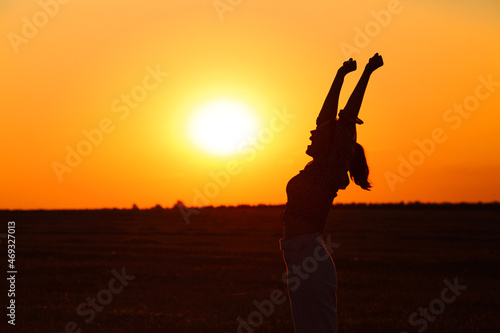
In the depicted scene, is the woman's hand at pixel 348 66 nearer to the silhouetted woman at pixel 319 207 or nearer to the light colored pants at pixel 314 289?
the silhouetted woman at pixel 319 207

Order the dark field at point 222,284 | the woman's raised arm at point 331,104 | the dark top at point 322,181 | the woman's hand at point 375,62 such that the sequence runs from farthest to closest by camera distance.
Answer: the dark field at point 222,284
the woman's raised arm at point 331,104
the dark top at point 322,181
the woman's hand at point 375,62

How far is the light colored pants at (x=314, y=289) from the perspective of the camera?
464cm

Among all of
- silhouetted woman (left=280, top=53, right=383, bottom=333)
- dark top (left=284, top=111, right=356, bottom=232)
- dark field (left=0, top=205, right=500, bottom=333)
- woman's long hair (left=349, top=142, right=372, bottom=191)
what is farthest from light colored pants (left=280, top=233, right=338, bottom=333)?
dark field (left=0, top=205, right=500, bottom=333)

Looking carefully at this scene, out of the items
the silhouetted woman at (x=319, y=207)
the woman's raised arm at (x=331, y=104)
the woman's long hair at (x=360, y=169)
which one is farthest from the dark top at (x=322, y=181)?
the woman's raised arm at (x=331, y=104)

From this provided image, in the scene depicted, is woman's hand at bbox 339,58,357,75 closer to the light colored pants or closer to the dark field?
the light colored pants

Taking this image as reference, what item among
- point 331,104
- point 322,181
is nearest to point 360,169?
point 322,181

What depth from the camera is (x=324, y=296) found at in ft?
15.3

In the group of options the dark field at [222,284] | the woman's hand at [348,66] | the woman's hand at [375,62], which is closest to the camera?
the woman's hand at [375,62]

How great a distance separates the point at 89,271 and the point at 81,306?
7008 millimetres

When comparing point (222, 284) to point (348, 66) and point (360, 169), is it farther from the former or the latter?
point (348, 66)

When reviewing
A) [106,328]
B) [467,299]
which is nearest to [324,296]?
[106,328]

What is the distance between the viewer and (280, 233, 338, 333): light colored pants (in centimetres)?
464

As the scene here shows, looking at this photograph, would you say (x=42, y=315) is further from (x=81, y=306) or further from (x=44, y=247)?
(x=44, y=247)

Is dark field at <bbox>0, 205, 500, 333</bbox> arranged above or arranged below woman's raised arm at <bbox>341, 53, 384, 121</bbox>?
above
